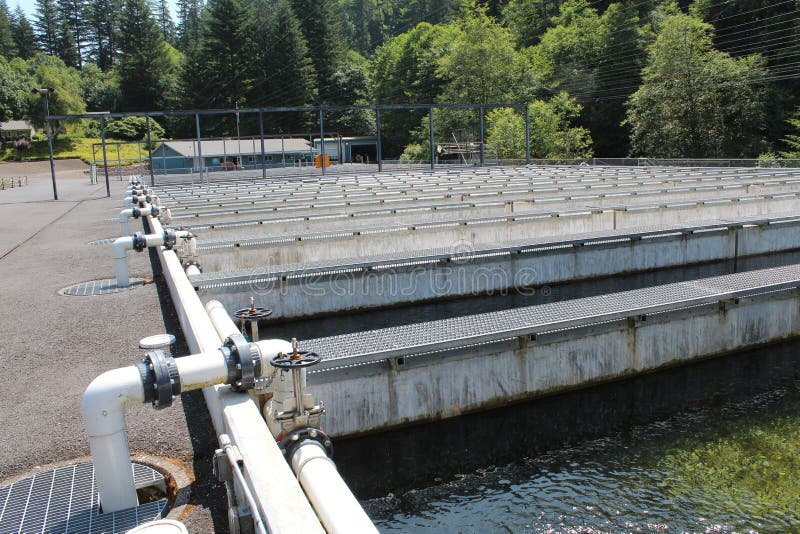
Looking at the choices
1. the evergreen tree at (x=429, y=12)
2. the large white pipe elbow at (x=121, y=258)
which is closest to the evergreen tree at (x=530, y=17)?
the evergreen tree at (x=429, y=12)

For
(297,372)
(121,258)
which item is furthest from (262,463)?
(121,258)

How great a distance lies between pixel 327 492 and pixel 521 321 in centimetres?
469

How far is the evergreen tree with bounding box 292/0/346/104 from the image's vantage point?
102m

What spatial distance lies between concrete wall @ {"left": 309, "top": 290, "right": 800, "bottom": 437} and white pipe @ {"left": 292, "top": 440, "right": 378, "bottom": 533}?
263 centimetres

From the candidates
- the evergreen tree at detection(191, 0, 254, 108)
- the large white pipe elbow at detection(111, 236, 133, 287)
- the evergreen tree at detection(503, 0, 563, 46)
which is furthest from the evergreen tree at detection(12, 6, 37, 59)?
the large white pipe elbow at detection(111, 236, 133, 287)

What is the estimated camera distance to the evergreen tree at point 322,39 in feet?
336

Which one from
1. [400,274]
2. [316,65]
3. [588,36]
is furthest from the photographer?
[316,65]

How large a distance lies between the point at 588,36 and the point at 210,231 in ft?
237

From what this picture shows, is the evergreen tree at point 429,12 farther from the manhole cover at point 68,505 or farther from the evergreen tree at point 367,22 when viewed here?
the manhole cover at point 68,505

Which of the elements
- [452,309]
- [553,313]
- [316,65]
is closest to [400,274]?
[452,309]

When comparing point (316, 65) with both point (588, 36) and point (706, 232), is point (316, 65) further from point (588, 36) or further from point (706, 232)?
point (706, 232)

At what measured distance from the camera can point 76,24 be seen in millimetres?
140875

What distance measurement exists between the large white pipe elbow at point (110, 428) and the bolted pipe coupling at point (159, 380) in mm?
51

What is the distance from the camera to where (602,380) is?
28.7 ft
